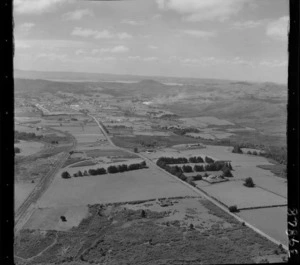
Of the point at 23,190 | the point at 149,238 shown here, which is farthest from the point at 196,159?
the point at 23,190

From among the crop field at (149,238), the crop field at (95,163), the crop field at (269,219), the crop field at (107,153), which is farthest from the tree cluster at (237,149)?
the crop field at (107,153)

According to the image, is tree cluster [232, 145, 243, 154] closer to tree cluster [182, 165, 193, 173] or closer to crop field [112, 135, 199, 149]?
crop field [112, 135, 199, 149]

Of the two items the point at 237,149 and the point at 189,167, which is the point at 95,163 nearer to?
→ the point at 189,167

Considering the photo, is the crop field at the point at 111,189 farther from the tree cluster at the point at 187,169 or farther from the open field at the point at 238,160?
the open field at the point at 238,160

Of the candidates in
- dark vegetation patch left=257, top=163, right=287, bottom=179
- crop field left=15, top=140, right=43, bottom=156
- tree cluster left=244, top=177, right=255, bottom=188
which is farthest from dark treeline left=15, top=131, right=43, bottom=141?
tree cluster left=244, top=177, right=255, bottom=188

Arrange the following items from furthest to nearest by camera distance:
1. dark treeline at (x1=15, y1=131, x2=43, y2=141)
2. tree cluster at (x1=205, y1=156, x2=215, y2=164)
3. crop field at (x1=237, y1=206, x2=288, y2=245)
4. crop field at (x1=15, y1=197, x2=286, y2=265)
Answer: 1. tree cluster at (x1=205, y1=156, x2=215, y2=164)
2. crop field at (x1=237, y1=206, x2=288, y2=245)
3. crop field at (x1=15, y1=197, x2=286, y2=265)
4. dark treeline at (x1=15, y1=131, x2=43, y2=141)
